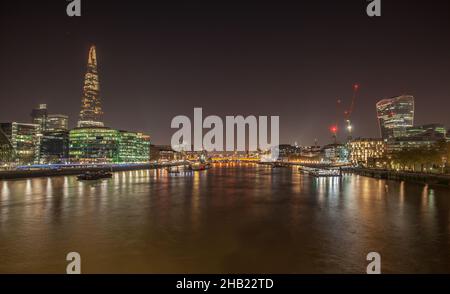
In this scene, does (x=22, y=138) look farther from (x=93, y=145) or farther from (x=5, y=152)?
(x=5, y=152)

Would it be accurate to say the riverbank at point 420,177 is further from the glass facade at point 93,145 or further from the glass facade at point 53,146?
the glass facade at point 53,146

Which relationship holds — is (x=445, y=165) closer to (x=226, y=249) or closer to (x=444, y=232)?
(x=444, y=232)

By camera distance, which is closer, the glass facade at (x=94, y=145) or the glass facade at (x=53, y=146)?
the glass facade at (x=94, y=145)

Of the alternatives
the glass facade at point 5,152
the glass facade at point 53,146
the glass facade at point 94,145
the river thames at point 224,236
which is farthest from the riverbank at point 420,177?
the glass facade at point 53,146

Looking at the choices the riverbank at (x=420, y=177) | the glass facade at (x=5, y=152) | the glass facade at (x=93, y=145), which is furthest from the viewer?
the glass facade at (x=93, y=145)

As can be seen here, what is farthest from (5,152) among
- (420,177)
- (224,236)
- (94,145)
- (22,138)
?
(420,177)

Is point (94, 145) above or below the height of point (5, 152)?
above

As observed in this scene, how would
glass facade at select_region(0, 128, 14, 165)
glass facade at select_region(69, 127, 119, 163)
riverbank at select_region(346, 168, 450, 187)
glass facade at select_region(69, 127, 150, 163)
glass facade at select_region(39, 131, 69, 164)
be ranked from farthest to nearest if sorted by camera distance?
glass facade at select_region(39, 131, 69, 164), glass facade at select_region(69, 127, 119, 163), glass facade at select_region(69, 127, 150, 163), glass facade at select_region(0, 128, 14, 165), riverbank at select_region(346, 168, 450, 187)

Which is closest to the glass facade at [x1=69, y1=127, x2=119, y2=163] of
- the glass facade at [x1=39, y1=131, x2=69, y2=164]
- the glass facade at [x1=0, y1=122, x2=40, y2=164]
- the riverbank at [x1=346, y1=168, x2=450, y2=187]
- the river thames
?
the glass facade at [x1=39, y1=131, x2=69, y2=164]

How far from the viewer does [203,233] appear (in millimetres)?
23359

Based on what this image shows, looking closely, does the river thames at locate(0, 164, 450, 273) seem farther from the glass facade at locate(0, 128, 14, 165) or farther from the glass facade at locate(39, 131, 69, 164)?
the glass facade at locate(39, 131, 69, 164)
